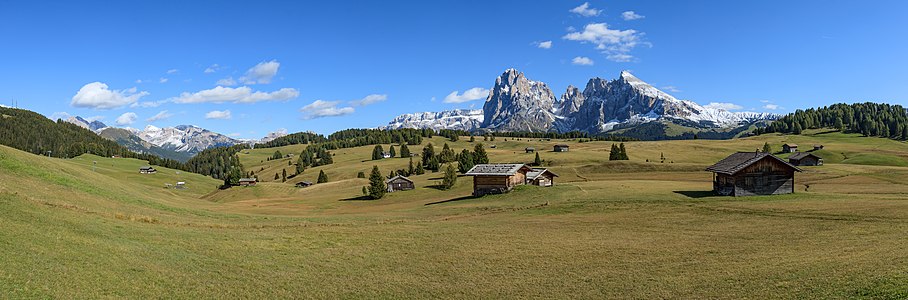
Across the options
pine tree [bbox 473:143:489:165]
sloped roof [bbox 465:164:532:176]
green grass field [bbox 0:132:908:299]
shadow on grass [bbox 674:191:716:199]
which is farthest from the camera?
pine tree [bbox 473:143:489:165]

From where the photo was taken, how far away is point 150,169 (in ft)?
644

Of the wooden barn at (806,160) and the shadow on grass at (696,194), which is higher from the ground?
the wooden barn at (806,160)

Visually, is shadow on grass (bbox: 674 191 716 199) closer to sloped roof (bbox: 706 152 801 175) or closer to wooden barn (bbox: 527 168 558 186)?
sloped roof (bbox: 706 152 801 175)

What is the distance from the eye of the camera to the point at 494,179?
84.6 m

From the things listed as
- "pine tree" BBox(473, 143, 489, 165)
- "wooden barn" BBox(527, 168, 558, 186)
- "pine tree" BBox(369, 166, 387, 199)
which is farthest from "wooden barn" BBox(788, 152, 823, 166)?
"pine tree" BBox(369, 166, 387, 199)

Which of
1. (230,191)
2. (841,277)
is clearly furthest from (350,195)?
(841,277)

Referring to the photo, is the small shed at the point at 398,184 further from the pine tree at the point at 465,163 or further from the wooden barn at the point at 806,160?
the wooden barn at the point at 806,160

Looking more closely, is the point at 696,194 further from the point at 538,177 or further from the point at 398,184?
→ the point at 398,184

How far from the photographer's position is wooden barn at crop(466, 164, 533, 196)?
84250 millimetres

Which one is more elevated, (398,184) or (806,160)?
(806,160)

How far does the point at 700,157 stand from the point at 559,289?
163612 mm

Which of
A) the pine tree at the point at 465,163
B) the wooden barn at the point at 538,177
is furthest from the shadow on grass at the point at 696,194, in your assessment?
the pine tree at the point at 465,163

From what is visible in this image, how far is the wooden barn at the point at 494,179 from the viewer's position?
84.2 m

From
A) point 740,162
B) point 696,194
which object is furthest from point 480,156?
point 740,162
